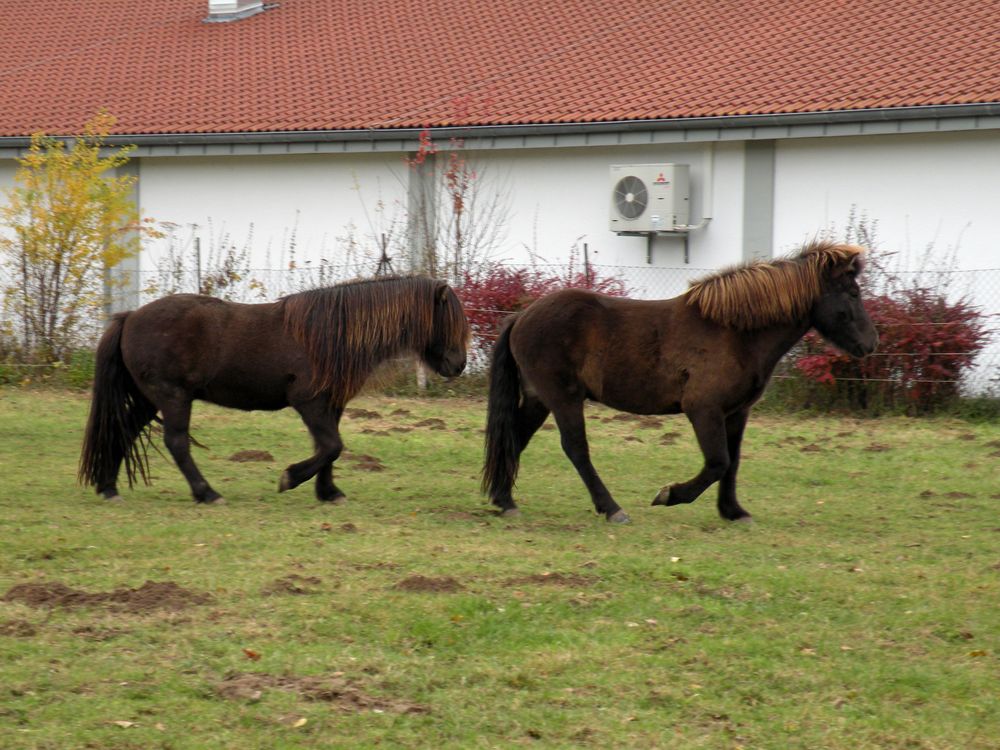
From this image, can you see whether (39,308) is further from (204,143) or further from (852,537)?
(852,537)

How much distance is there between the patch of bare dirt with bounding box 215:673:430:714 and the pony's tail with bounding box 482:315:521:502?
3.71 m

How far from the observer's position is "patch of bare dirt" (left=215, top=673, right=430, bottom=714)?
16.3 ft

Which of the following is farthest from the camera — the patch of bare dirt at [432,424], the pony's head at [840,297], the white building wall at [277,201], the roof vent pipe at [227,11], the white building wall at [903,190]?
the roof vent pipe at [227,11]

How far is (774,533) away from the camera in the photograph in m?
8.32

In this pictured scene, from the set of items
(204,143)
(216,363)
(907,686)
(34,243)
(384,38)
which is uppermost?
(384,38)

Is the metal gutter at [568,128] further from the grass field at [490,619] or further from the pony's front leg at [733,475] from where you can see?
the pony's front leg at [733,475]

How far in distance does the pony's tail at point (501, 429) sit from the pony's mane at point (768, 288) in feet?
4.41

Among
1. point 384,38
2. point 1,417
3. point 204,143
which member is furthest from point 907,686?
point 384,38

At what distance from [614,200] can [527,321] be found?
9932 mm

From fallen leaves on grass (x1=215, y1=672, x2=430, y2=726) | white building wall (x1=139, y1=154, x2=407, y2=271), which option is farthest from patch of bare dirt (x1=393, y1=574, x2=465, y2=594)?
white building wall (x1=139, y1=154, x2=407, y2=271)

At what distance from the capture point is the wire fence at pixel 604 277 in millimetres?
14945

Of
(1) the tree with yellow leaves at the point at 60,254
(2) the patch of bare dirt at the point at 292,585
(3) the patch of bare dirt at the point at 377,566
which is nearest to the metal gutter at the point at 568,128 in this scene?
(1) the tree with yellow leaves at the point at 60,254

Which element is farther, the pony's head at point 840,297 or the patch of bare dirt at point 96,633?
the pony's head at point 840,297

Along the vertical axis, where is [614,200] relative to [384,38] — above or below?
below
